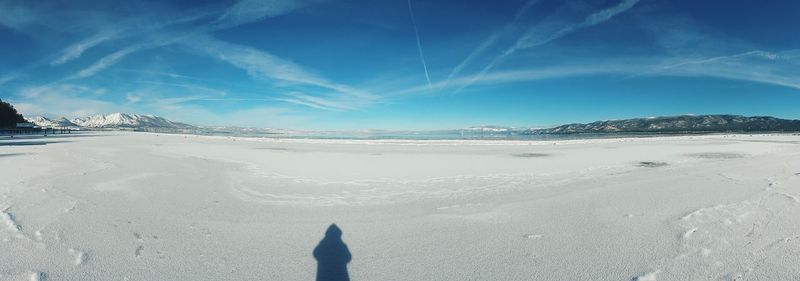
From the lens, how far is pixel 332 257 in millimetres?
3994

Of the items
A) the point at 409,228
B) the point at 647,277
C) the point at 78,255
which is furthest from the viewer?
the point at 409,228

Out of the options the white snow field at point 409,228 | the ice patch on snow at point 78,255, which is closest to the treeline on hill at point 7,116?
the white snow field at point 409,228

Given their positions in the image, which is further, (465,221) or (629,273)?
(465,221)

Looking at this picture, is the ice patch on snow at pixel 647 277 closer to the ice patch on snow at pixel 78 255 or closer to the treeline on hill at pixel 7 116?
the ice patch on snow at pixel 78 255

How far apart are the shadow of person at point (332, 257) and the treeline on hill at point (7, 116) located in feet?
336

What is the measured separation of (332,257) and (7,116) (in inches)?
4215

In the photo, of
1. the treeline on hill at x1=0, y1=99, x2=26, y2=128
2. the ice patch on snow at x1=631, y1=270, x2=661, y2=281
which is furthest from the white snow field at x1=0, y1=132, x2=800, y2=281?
the treeline on hill at x1=0, y1=99, x2=26, y2=128

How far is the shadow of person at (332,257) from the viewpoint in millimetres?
3510

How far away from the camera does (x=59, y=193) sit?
293 inches

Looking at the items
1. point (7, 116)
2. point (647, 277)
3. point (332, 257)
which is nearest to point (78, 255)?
point (332, 257)

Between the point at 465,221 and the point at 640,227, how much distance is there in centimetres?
245

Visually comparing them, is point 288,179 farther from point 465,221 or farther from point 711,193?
point 711,193

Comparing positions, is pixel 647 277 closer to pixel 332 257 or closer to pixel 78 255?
pixel 332 257

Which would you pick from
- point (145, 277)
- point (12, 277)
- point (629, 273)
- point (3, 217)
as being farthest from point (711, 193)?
point (3, 217)
